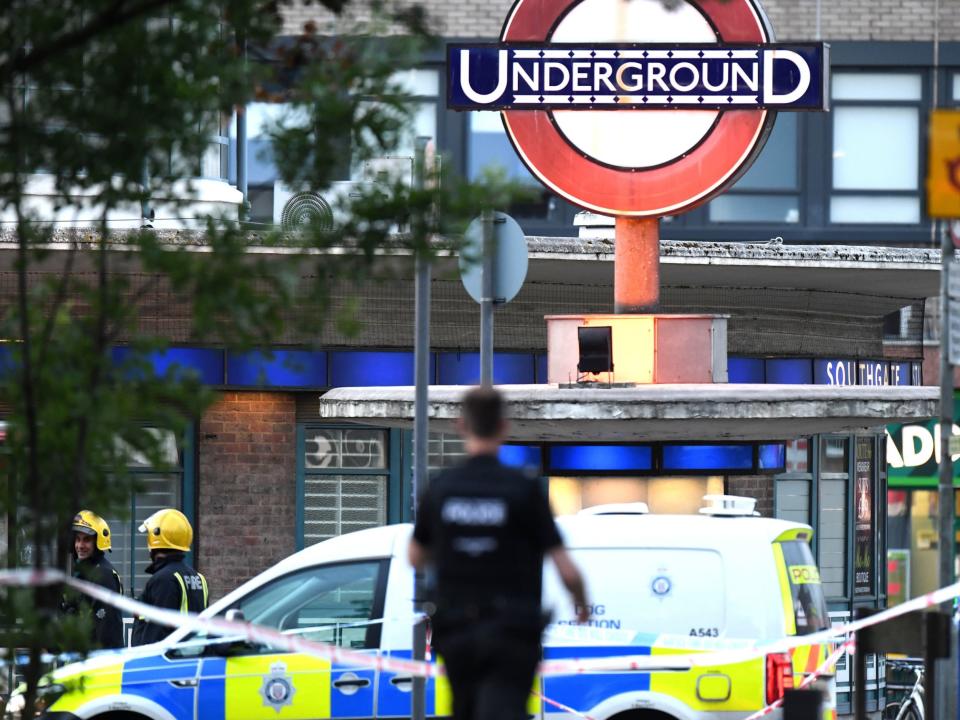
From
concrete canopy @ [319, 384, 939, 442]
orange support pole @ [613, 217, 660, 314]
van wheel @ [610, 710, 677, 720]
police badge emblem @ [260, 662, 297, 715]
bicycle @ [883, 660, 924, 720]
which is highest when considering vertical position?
orange support pole @ [613, 217, 660, 314]

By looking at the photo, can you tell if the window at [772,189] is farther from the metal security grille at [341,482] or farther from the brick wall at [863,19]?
the metal security grille at [341,482]

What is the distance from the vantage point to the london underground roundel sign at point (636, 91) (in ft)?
47.9

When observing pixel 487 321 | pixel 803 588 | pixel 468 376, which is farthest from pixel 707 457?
pixel 468 376

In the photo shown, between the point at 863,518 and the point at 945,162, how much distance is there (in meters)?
13.3

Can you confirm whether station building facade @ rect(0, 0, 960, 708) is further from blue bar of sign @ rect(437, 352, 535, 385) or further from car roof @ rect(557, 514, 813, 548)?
car roof @ rect(557, 514, 813, 548)

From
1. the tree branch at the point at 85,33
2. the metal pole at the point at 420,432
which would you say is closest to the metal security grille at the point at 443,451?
the metal pole at the point at 420,432

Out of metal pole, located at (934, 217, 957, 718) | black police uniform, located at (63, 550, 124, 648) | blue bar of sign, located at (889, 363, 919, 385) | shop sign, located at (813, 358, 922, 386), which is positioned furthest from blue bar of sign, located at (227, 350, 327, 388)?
metal pole, located at (934, 217, 957, 718)

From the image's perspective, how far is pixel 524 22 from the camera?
14898 millimetres

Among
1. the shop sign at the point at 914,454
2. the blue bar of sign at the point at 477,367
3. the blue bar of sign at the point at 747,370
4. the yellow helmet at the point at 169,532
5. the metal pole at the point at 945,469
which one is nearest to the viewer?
the metal pole at the point at 945,469

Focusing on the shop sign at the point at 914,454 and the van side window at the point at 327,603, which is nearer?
the van side window at the point at 327,603

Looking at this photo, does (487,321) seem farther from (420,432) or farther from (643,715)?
(643,715)

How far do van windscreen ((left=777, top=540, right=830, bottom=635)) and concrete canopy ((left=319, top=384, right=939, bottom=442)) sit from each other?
1519 millimetres

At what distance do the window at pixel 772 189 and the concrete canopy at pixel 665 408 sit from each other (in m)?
13.9

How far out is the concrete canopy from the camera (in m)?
13.0
